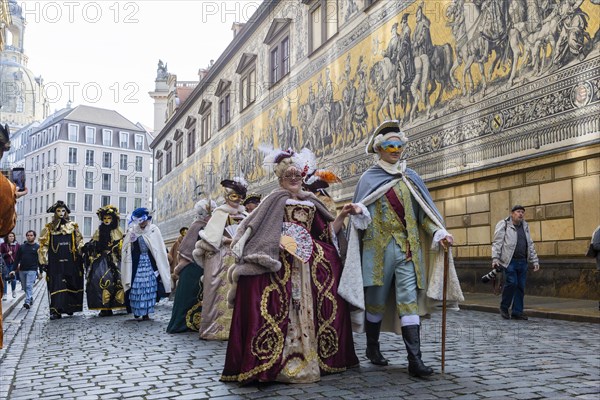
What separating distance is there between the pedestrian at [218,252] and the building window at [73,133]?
2654 inches

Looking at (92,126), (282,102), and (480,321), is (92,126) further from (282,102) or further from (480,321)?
(480,321)

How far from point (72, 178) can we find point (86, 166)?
2776mm

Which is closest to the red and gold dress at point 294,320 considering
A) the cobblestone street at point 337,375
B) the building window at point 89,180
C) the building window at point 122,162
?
the cobblestone street at point 337,375

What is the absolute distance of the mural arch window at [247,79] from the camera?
29.1m

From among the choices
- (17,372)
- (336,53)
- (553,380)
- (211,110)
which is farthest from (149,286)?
(211,110)

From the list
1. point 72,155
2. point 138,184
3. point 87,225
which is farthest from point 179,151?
point 138,184

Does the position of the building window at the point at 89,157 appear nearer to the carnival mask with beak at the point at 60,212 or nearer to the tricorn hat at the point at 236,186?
the carnival mask with beak at the point at 60,212

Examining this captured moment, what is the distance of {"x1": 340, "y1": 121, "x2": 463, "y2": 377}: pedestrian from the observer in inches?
197

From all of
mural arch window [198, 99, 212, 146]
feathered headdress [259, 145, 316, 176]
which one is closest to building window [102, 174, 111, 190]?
mural arch window [198, 99, 212, 146]

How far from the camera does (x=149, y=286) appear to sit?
1021 cm

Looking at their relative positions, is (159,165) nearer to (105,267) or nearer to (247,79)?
(247,79)

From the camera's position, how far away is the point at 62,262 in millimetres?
11461

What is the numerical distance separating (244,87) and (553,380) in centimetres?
2718

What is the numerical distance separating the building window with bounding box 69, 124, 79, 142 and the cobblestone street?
66.4 m
